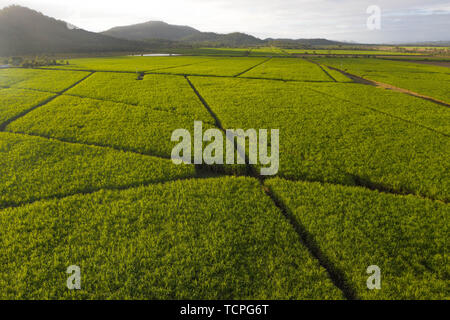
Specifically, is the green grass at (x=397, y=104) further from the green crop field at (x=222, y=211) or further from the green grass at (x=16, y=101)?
the green grass at (x=16, y=101)

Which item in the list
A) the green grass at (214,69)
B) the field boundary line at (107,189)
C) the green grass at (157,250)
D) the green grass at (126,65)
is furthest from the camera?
the green grass at (126,65)

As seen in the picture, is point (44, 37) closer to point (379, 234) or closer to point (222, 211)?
point (222, 211)

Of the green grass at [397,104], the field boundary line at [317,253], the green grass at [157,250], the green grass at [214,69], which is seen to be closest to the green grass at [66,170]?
the green grass at [157,250]

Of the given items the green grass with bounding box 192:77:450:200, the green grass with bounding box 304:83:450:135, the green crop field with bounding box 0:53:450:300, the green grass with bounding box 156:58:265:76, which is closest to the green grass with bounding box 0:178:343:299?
the green crop field with bounding box 0:53:450:300

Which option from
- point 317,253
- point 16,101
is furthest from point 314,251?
point 16,101

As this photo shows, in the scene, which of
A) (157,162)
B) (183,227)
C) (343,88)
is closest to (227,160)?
Result: (157,162)

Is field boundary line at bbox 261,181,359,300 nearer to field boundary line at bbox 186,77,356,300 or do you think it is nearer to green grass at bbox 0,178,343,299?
field boundary line at bbox 186,77,356,300

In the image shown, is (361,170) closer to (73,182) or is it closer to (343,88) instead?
(73,182)
